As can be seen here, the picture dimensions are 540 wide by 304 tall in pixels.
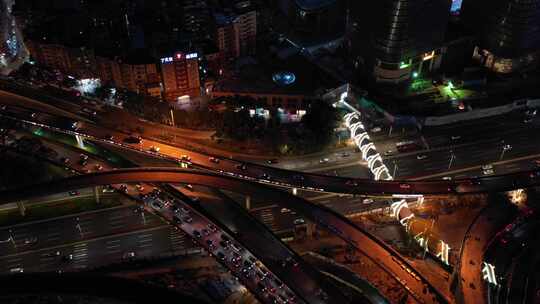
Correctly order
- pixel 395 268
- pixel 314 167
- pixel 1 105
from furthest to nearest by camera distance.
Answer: pixel 1 105
pixel 314 167
pixel 395 268

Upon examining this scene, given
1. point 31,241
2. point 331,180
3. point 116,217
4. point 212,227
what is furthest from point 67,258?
point 331,180

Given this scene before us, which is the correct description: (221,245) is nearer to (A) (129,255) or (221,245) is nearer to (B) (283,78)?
(A) (129,255)

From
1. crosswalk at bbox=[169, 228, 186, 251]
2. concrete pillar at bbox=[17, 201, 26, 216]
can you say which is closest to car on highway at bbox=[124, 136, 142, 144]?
crosswalk at bbox=[169, 228, 186, 251]

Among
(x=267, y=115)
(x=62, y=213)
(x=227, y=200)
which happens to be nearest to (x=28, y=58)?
(x=62, y=213)

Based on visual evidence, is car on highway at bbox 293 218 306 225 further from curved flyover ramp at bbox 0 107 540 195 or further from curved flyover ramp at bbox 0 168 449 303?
curved flyover ramp at bbox 0 107 540 195

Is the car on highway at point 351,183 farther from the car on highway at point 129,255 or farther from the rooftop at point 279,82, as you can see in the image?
the car on highway at point 129,255

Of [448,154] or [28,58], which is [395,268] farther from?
[28,58]
